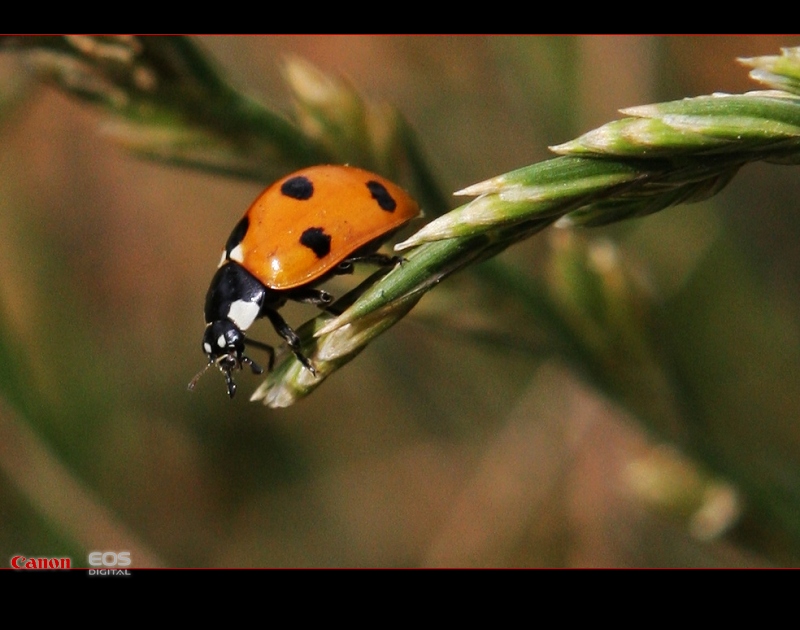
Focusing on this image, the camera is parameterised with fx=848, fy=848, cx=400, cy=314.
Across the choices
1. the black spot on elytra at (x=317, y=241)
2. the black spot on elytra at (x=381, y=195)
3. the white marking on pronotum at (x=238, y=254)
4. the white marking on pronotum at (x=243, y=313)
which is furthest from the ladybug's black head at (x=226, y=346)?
the black spot on elytra at (x=381, y=195)

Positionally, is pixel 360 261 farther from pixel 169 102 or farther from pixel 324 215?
pixel 169 102

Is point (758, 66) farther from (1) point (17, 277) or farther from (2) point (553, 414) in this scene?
(1) point (17, 277)

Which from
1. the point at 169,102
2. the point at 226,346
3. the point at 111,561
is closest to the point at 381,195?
the point at 169,102

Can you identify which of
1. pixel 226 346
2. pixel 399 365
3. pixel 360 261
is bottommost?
pixel 399 365

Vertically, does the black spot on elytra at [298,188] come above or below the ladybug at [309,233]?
above

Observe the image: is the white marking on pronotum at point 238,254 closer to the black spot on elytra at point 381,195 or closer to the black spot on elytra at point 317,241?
the black spot on elytra at point 317,241

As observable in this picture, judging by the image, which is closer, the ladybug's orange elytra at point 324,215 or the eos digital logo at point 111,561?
the ladybug's orange elytra at point 324,215

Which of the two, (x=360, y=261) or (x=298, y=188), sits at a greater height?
(x=298, y=188)
